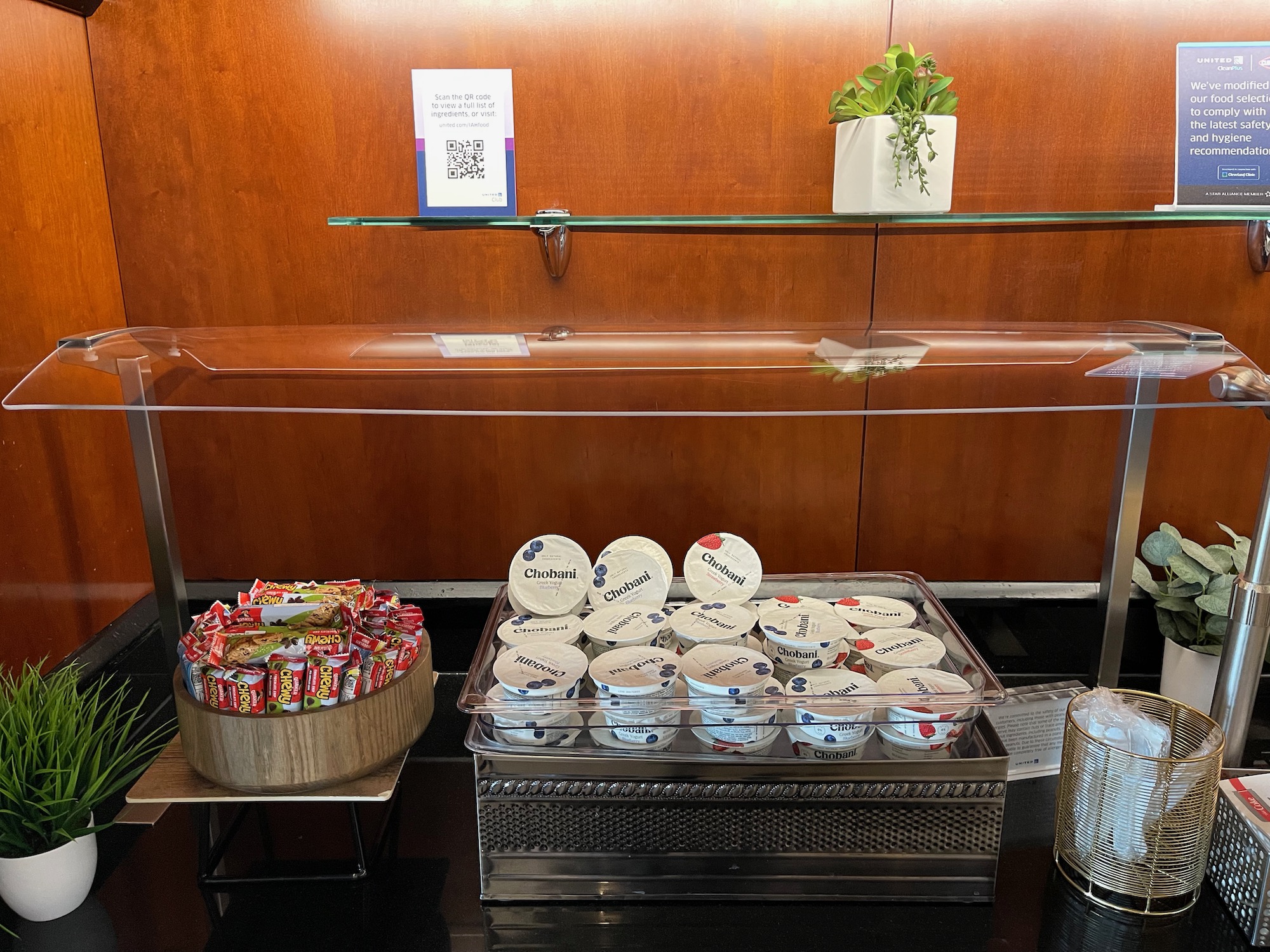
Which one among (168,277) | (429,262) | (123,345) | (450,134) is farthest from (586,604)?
(168,277)

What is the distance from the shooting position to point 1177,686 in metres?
1.28

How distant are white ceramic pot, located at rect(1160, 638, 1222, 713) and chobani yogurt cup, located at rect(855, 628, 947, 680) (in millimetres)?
505

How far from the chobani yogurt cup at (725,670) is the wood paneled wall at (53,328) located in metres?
0.92

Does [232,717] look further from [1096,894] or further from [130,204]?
[130,204]

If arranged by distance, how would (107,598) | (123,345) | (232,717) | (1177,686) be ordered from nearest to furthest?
(232,717) → (123,345) → (1177,686) → (107,598)

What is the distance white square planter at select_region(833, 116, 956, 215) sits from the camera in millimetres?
1188

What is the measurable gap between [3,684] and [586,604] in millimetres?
680

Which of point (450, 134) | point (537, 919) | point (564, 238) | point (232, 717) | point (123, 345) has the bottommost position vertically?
point (537, 919)

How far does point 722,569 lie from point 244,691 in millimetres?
530

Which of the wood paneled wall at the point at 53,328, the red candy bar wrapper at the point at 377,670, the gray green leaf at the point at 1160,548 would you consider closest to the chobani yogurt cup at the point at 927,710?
the red candy bar wrapper at the point at 377,670

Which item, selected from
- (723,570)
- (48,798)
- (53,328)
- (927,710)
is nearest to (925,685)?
(927,710)

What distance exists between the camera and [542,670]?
910mm

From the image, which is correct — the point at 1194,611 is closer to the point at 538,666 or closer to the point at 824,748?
the point at 824,748

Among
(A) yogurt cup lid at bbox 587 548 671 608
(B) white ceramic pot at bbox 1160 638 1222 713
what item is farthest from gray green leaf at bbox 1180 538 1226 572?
(A) yogurt cup lid at bbox 587 548 671 608
